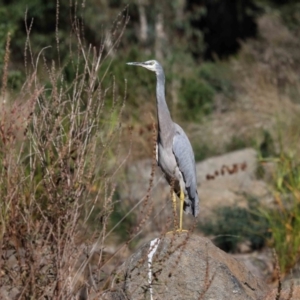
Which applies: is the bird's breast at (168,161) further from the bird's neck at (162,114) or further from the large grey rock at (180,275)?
the large grey rock at (180,275)

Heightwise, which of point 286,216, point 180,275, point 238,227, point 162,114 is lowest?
point 238,227

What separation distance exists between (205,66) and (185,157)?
48.0ft

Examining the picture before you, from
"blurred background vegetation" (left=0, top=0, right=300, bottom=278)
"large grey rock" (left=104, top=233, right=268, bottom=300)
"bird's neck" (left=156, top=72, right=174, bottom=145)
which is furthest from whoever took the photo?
"blurred background vegetation" (left=0, top=0, right=300, bottom=278)

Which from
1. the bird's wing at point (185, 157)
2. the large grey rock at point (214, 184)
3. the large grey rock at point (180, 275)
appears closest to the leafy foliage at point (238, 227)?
the large grey rock at point (214, 184)

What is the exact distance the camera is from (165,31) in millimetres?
24516

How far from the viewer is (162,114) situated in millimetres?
6648

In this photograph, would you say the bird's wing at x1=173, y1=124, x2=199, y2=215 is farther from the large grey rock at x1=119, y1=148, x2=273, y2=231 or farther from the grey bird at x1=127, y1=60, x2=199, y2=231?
the large grey rock at x1=119, y1=148, x2=273, y2=231

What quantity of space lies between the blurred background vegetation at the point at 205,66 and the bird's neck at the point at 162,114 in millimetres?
469

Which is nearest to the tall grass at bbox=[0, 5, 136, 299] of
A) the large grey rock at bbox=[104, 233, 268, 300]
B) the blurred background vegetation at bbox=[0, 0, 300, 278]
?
the large grey rock at bbox=[104, 233, 268, 300]

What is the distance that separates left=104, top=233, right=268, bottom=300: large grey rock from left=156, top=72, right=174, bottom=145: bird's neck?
3.17 feet

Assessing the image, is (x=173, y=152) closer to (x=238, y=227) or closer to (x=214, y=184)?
(x=238, y=227)

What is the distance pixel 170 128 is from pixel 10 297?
1.82 meters

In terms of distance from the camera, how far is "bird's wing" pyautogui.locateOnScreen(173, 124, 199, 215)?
22.0ft

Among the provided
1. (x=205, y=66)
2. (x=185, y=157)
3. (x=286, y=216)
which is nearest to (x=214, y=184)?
(x=286, y=216)
